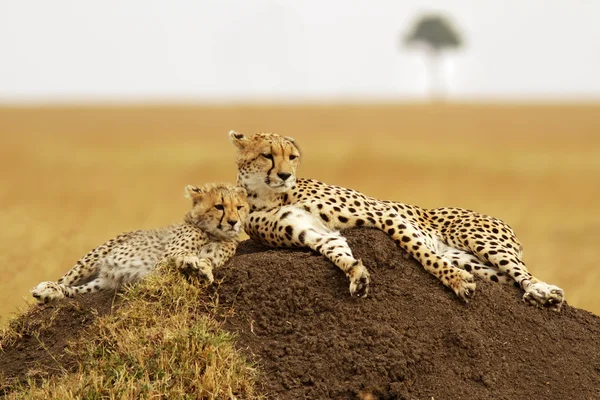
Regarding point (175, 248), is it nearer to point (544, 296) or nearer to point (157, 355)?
point (157, 355)

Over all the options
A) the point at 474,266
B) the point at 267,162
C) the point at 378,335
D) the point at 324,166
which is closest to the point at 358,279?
the point at 378,335

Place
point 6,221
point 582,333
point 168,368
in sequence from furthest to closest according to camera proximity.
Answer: point 6,221 < point 582,333 < point 168,368

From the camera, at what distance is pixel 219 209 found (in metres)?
5.50

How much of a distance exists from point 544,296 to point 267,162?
1.88 meters

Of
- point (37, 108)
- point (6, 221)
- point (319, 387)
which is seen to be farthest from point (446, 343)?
point (37, 108)

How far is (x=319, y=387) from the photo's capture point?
470 cm

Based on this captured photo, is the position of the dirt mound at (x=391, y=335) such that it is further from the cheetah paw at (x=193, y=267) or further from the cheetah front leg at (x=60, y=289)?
the cheetah front leg at (x=60, y=289)

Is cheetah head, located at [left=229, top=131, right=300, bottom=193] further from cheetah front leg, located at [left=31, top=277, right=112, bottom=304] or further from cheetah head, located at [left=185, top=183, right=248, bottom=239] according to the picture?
cheetah front leg, located at [left=31, top=277, right=112, bottom=304]

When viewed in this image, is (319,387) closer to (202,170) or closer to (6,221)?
(6,221)

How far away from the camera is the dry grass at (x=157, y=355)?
14.8ft

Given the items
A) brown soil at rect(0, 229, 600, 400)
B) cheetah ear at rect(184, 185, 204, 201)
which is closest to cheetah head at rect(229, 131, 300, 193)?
cheetah ear at rect(184, 185, 204, 201)

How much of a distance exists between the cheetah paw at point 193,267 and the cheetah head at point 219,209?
0.44 metres

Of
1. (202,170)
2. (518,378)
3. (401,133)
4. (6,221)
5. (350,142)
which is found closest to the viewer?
(518,378)

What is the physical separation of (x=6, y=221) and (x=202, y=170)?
8717 millimetres
